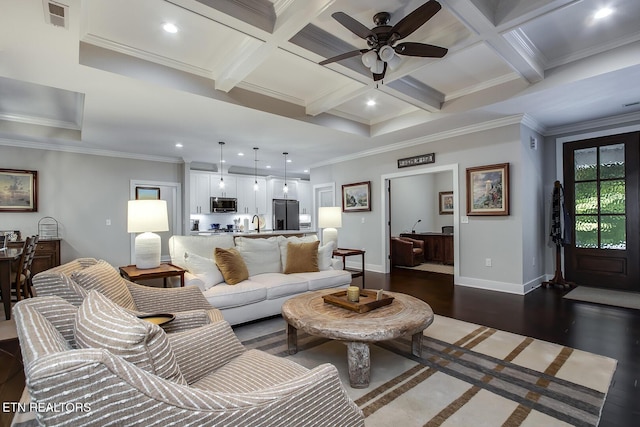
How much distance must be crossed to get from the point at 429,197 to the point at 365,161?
3.18 metres

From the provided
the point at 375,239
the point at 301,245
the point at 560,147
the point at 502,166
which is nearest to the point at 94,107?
the point at 301,245

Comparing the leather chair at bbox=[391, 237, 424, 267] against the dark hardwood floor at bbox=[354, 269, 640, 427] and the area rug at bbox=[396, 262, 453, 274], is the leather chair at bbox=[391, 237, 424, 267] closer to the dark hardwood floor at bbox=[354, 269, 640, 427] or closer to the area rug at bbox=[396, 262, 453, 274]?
the area rug at bbox=[396, 262, 453, 274]

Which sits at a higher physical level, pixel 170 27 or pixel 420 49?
pixel 170 27

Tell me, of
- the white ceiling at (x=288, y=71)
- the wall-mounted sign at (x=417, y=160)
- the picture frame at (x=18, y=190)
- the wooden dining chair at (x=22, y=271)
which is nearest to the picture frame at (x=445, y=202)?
the wall-mounted sign at (x=417, y=160)

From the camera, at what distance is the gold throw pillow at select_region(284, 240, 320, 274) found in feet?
12.7

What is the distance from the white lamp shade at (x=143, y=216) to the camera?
3.13 m

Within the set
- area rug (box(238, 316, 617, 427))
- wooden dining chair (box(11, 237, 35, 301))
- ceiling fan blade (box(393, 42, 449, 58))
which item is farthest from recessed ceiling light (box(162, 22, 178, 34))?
wooden dining chair (box(11, 237, 35, 301))

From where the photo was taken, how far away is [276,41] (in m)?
2.70

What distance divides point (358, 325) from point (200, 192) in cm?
668

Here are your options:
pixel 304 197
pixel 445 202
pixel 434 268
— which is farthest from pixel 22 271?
pixel 445 202

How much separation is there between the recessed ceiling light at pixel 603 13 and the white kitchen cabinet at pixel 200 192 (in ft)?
24.5

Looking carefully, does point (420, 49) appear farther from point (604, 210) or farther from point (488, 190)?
point (604, 210)

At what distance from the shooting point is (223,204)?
8.05 metres

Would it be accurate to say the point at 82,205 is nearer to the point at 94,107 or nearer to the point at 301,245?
the point at 94,107
